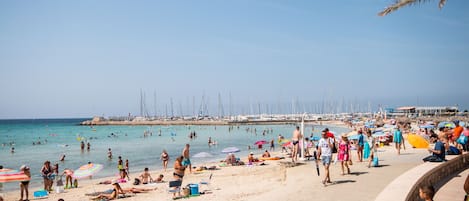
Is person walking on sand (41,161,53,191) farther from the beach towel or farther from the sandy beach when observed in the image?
the beach towel

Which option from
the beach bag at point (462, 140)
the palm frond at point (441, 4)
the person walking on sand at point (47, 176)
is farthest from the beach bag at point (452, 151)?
the person walking on sand at point (47, 176)

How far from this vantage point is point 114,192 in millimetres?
13180

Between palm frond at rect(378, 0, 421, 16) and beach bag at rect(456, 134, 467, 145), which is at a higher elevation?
palm frond at rect(378, 0, 421, 16)

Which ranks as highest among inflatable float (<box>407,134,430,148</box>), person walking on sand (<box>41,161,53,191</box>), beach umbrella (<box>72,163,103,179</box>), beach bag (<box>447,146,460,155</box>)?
inflatable float (<box>407,134,430,148</box>)

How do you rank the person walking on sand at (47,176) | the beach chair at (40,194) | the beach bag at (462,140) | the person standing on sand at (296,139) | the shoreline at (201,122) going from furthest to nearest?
the shoreline at (201,122), the person standing on sand at (296,139), the person walking on sand at (47,176), the beach chair at (40,194), the beach bag at (462,140)

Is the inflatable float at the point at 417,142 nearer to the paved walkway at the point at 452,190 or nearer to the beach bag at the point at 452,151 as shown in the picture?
the beach bag at the point at 452,151

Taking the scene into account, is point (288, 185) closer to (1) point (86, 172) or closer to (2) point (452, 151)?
(2) point (452, 151)

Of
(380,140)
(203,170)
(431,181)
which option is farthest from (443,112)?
(431,181)

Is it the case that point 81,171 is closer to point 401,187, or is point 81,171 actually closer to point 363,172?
point 363,172

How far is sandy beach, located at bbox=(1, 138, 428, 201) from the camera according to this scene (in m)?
8.39

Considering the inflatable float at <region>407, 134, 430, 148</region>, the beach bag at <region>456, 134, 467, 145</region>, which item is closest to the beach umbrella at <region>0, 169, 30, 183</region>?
the inflatable float at <region>407, 134, 430, 148</region>

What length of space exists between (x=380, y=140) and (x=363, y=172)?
15.3 meters

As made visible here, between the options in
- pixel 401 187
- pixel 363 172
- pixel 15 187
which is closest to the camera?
pixel 401 187

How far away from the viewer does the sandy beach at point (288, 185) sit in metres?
8.39
